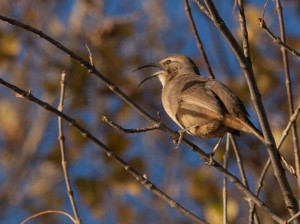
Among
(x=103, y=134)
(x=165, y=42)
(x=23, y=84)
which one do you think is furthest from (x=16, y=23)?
(x=165, y=42)

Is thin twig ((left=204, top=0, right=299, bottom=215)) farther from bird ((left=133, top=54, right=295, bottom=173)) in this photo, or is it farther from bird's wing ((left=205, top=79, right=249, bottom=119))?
bird's wing ((left=205, top=79, right=249, bottom=119))

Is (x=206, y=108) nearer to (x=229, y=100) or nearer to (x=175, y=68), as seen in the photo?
(x=229, y=100)

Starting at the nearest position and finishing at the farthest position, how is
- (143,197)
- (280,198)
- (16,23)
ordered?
(16,23) → (280,198) → (143,197)

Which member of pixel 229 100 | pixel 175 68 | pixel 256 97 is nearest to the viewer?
pixel 256 97

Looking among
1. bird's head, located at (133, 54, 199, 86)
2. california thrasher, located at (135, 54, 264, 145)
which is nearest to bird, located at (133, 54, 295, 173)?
Answer: california thrasher, located at (135, 54, 264, 145)

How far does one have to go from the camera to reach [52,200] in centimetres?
925

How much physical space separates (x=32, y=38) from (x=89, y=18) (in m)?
1.04

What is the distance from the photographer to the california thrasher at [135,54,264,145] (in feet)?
16.4

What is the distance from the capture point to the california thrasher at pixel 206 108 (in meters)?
5.00

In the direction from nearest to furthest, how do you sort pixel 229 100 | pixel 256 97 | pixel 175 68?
pixel 256 97
pixel 229 100
pixel 175 68

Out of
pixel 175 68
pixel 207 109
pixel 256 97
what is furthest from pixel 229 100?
pixel 175 68

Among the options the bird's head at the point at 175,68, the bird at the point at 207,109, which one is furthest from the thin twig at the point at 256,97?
the bird's head at the point at 175,68

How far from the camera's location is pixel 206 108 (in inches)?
201

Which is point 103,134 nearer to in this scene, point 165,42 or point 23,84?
point 23,84
